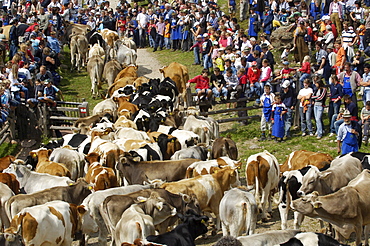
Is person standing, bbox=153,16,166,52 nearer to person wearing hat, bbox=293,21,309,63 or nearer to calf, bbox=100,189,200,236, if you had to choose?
person wearing hat, bbox=293,21,309,63

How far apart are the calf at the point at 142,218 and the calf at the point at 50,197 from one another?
166 cm

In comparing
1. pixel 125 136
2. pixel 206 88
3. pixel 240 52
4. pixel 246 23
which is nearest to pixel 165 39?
pixel 246 23

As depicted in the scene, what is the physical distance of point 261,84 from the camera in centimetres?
2105

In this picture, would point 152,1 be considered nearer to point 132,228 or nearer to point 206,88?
point 206,88

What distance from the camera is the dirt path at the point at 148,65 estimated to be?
91.7 feet

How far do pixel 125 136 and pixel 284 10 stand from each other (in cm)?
1459

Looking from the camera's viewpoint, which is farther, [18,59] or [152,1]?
[152,1]

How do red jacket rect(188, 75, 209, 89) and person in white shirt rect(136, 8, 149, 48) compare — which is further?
person in white shirt rect(136, 8, 149, 48)

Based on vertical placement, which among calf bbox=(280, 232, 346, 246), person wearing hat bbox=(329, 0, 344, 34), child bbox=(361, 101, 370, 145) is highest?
person wearing hat bbox=(329, 0, 344, 34)

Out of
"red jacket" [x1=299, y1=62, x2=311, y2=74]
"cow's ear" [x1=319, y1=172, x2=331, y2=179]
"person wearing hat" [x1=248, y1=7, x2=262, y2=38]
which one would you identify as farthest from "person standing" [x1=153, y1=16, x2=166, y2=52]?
"cow's ear" [x1=319, y1=172, x2=331, y2=179]

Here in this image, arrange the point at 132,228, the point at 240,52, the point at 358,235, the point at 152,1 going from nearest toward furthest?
the point at 132,228, the point at 358,235, the point at 240,52, the point at 152,1

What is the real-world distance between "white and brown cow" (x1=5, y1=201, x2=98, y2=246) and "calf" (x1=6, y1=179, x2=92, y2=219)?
611 mm

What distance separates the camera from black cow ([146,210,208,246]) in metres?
9.75

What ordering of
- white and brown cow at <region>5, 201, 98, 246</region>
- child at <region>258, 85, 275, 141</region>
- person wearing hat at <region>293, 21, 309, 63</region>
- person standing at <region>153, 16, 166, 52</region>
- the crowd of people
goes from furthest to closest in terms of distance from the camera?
person standing at <region>153, 16, 166, 52</region>
person wearing hat at <region>293, 21, 309, 63</region>
child at <region>258, 85, 275, 141</region>
the crowd of people
white and brown cow at <region>5, 201, 98, 246</region>
